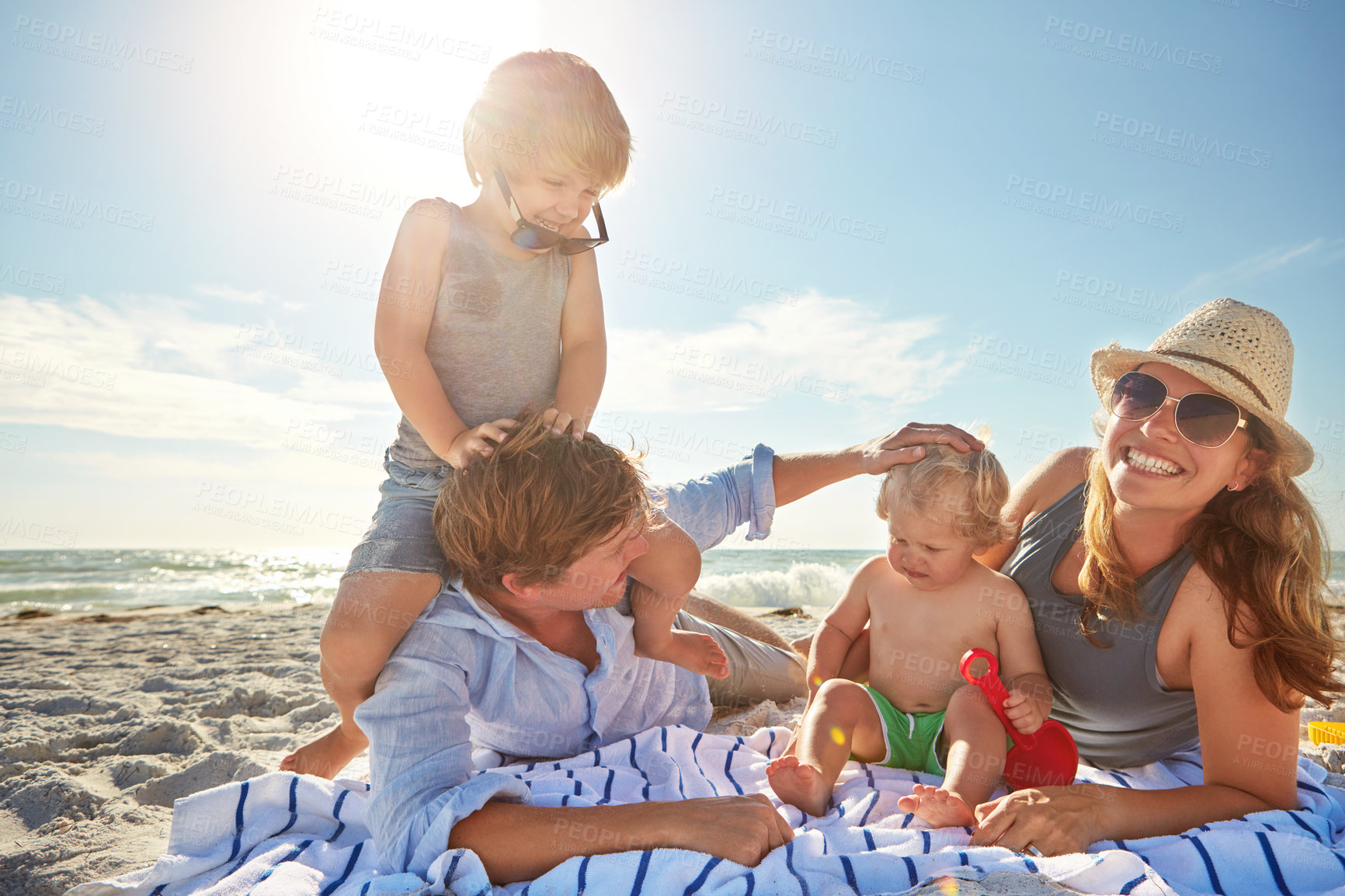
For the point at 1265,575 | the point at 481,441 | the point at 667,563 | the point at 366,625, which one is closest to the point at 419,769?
the point at 366,625

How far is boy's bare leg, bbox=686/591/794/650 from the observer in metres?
3.90

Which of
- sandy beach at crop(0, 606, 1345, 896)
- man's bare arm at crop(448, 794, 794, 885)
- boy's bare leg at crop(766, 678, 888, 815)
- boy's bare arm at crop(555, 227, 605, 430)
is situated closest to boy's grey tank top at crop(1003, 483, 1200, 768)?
boy's bare leg at crop(766, 678, 888, 815)

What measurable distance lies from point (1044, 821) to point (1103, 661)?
0.74 m

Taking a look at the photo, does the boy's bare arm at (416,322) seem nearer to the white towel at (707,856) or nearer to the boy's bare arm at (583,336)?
the boy's bare arm at (583,336)

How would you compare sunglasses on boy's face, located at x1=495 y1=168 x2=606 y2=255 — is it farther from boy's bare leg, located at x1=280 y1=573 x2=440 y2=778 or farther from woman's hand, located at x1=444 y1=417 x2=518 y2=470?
boy's bare leg, located at x1=280 y1=573 x2=440 y2=778

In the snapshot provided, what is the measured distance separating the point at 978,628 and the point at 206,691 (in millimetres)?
4335

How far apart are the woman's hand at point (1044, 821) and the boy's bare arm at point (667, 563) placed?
116 cm

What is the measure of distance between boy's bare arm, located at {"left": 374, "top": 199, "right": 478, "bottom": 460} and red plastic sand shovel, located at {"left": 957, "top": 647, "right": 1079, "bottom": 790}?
6.46 feet

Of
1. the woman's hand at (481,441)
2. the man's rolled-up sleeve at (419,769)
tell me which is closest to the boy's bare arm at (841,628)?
the man's rolled-up sleeve at (419,769)

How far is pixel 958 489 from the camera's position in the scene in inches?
100

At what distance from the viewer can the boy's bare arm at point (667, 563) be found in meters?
2.65

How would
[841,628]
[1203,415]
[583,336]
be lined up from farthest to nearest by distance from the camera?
[583,336] < [841,628] < [1203,415]

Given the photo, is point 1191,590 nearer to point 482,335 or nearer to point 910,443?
point 910,443

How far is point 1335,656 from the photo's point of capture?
215 centimetres
